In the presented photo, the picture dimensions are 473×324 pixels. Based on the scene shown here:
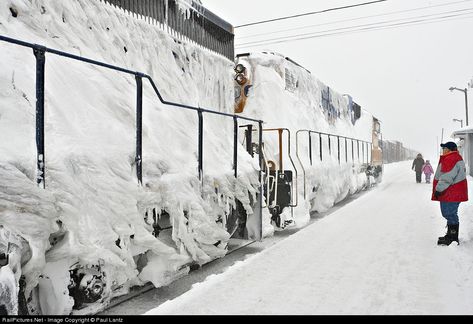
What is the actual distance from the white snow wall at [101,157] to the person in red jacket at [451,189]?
2.66 meters

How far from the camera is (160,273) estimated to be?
148 inches

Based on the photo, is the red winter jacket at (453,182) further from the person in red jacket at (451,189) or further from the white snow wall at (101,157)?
the white snow wall at (101,157)

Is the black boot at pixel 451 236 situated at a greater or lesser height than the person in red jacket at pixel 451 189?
lesser

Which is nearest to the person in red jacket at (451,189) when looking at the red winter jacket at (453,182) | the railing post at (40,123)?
the red winter jacket at (453,182)

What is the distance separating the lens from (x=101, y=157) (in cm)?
330

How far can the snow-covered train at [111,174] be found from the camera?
2650mm

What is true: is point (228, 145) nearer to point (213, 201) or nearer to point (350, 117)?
point (213, 201)

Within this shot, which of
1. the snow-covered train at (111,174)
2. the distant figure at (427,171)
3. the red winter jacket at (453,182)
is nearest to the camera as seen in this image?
the snow-covered train at (111,174)

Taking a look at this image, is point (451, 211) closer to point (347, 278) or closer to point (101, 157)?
point (347, 278)

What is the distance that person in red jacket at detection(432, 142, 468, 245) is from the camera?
5.49 metres

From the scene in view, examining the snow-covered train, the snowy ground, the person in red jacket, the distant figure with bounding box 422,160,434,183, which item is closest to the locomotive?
the snow-covered train

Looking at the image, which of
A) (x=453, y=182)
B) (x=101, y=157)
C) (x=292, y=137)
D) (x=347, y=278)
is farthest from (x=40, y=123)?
(x=292, y=137)

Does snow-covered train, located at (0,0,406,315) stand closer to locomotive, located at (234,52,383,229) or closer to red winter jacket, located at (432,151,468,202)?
locomotive, located at (234,52,383,229)

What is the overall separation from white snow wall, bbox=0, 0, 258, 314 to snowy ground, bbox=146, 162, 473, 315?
0.53 metres
